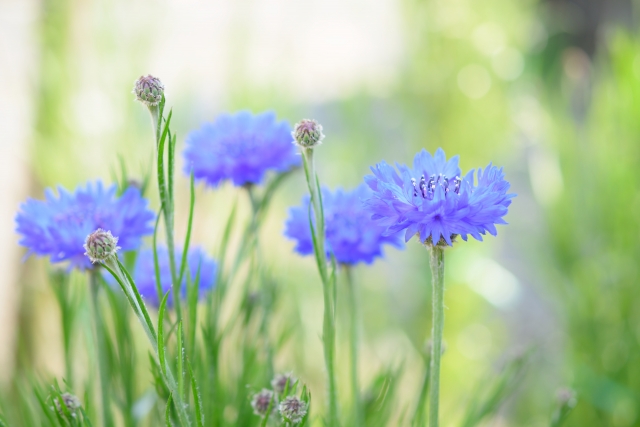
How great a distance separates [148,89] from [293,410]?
0.15 m

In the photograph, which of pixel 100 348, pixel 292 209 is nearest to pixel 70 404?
pixel 100 348

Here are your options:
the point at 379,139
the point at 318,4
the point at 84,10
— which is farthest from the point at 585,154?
the point at 84,10

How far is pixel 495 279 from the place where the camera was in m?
0.89

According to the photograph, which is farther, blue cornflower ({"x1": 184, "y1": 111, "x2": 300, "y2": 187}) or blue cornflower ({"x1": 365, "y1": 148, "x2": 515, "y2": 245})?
blue cornflower ({"x1": 184, "y1": 111, "x2": 300, "y2": 187})

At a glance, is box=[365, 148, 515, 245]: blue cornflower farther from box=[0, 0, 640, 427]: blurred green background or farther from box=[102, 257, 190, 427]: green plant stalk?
box=[0, 0, 640, 427]: blurred green background

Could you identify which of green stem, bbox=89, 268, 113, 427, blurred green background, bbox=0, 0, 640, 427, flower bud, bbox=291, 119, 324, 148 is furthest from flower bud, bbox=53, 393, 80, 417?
Answer: blurred green background, bbox=0, 0, 640, 427

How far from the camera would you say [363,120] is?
3.21 ft

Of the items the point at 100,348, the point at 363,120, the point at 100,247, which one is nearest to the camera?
the point at 100,247

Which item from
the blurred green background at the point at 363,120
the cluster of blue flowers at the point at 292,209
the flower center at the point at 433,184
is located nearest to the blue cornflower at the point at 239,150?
the cluster of blue flowers at the point at 292,209

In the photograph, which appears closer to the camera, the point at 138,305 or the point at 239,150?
the point at 138,305

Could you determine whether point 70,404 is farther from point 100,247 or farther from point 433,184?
point 433,184

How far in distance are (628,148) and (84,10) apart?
2.50 feet

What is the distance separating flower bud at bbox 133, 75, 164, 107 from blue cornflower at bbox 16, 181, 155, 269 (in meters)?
0.09

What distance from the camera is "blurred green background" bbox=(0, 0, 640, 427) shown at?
792mm
